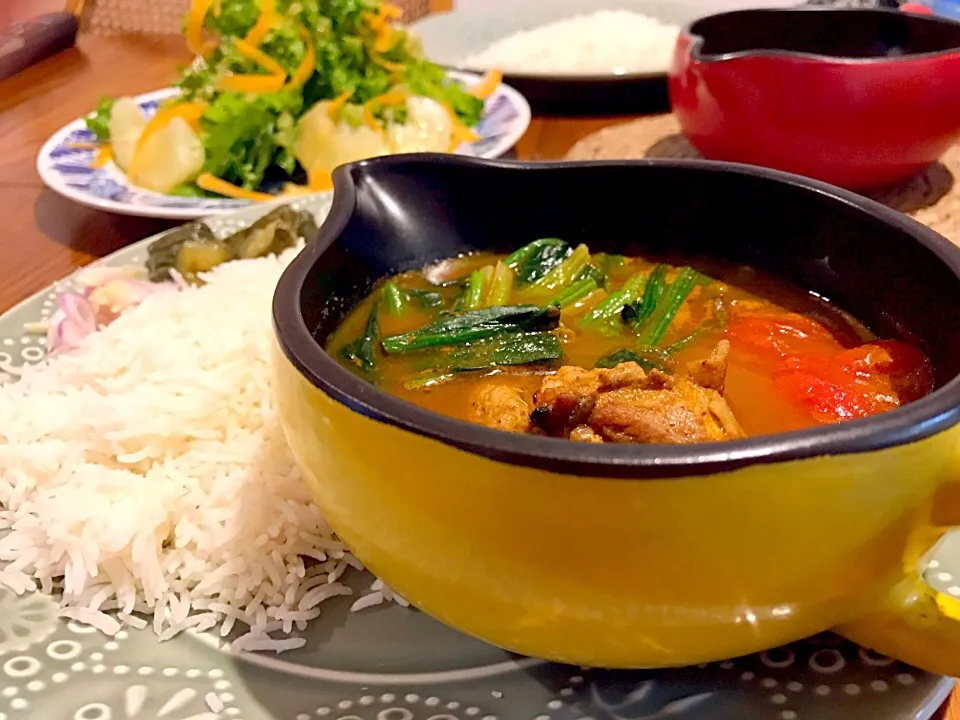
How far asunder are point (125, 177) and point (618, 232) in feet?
4.49

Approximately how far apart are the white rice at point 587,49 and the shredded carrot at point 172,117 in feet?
3.30

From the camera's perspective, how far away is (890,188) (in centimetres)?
198

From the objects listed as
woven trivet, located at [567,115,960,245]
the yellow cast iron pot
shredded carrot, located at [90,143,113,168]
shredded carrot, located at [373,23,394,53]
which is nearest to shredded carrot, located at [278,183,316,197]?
shredded carrot, located at [90,143,113,168]

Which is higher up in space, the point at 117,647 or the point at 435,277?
the point at 435,277

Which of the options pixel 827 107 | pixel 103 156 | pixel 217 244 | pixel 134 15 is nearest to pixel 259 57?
pixel 103 156

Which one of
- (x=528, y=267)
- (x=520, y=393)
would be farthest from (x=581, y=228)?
(x=520, y=393)

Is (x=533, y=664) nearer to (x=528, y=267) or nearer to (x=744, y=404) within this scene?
(x=744, y=404)

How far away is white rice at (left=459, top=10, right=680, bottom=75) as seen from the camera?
9.22ft

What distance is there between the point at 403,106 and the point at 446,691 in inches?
73.8

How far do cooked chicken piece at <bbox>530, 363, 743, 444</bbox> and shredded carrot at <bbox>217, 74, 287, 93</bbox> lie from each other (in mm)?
1746

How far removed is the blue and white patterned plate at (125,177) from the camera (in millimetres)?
1943

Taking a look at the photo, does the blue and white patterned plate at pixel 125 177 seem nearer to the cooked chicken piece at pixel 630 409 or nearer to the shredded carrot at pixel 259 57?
the shredded carrot at pixel 259 57

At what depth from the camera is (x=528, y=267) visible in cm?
131

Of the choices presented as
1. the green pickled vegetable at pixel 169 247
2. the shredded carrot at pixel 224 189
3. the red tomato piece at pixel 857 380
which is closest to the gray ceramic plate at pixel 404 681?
the red tomato piece at pixel 857 380
